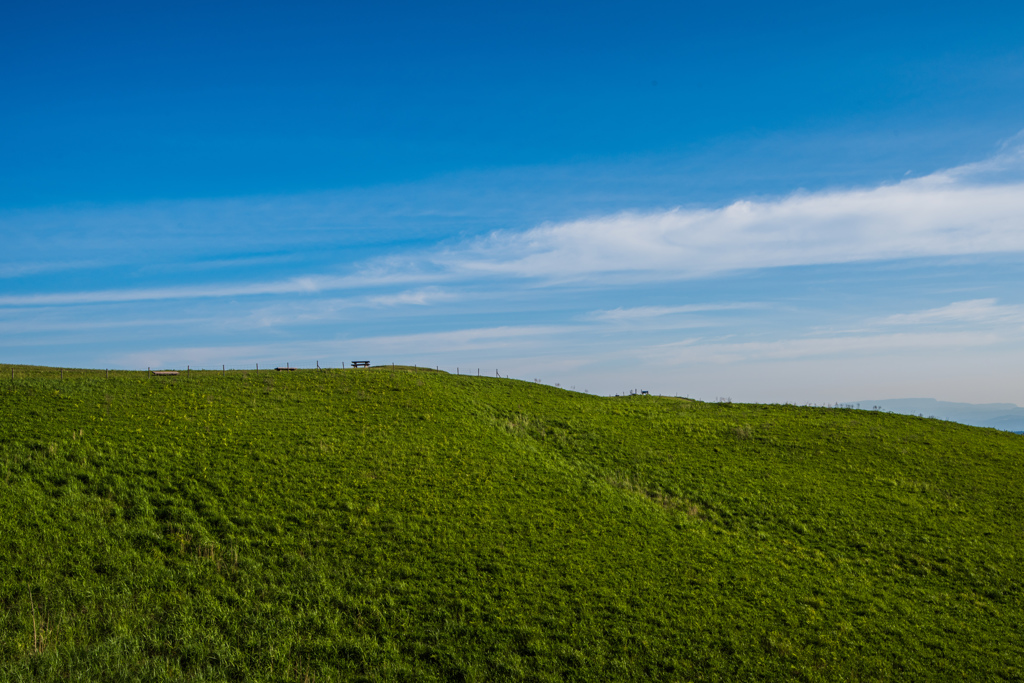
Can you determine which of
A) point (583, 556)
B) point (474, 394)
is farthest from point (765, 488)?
point (474, 394)

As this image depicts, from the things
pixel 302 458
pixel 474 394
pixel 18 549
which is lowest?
pixel 18 549

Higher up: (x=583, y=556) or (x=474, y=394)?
(x=474, y=394)

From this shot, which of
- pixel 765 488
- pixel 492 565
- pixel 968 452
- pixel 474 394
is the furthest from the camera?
pixel 474 394

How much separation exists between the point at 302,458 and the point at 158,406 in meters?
18.0

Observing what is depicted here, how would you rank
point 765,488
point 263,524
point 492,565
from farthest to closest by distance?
point 765,488 < point 263,524 < point 492,565

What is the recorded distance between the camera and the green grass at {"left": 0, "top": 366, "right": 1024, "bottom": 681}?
20.0 m

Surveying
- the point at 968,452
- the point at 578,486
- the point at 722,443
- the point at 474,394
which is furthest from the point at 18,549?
the point at 968,452

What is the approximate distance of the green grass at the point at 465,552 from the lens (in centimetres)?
1997

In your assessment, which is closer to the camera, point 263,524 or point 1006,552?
point 263,524

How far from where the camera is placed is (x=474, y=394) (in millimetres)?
60156

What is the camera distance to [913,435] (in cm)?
5338

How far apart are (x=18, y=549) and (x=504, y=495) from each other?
22672 mm

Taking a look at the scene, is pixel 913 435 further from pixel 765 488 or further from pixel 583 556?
pixel 583 556

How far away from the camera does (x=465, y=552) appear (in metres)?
26.2
